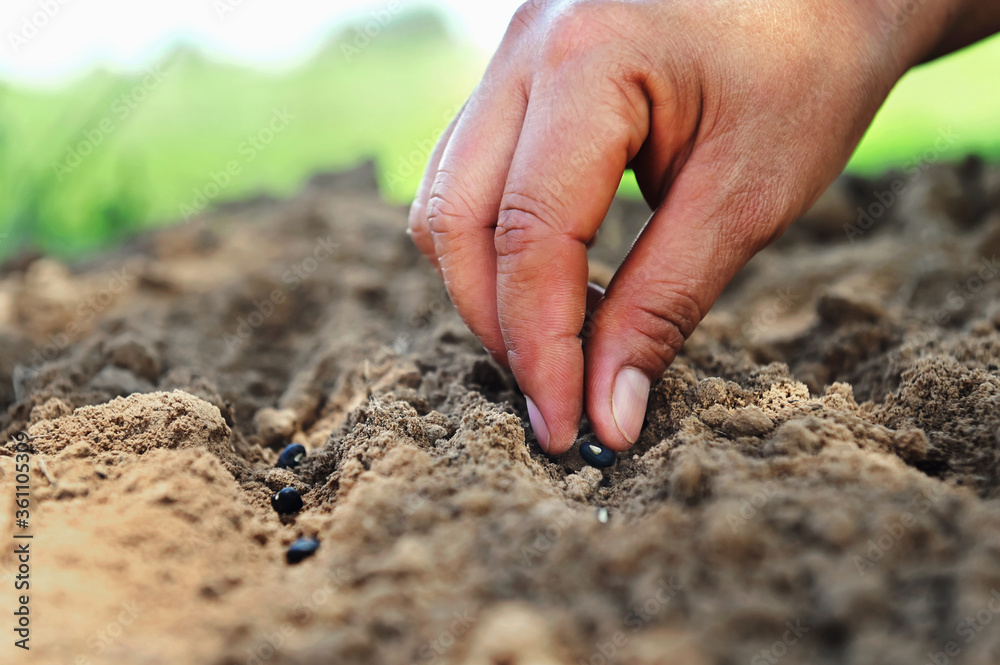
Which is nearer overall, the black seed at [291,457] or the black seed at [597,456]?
the black seed at [597,456]

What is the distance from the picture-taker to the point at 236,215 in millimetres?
3938

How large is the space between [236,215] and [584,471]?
3225 millimetres

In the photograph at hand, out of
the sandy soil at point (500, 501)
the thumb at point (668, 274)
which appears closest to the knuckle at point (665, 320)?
the thumb at point (668, 274)

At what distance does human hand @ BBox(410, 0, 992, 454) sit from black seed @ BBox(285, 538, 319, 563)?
52 centimetres

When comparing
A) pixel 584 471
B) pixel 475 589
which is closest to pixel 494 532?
pixel 475 589

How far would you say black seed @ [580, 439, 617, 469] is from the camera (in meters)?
1.40

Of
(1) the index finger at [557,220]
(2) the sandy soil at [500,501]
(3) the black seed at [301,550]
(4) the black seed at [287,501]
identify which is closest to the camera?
(2) the sandy soil at [500,501]

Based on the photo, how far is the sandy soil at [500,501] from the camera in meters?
0.87

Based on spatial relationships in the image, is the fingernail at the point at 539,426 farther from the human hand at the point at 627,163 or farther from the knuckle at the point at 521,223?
the knuckle at the point at 521,223

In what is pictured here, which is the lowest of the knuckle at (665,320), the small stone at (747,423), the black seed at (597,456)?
the black seed at (597,456)

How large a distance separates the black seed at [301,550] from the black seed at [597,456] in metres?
0.56

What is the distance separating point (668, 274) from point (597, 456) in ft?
1.42

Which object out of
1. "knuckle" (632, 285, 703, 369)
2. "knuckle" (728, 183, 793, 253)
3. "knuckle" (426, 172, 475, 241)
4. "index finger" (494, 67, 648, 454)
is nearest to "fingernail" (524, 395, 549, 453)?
"index finger" (494, 67, 648, 454)

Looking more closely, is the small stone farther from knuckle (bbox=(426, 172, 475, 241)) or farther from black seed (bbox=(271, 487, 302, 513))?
black seed (bbox=(271, 487, 302, 513))
